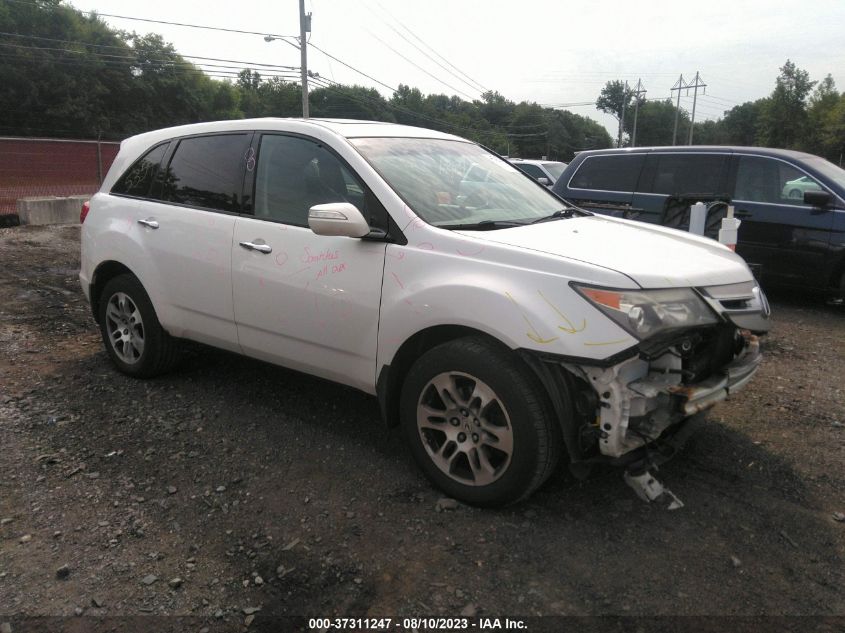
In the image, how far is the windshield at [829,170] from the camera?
718 cm

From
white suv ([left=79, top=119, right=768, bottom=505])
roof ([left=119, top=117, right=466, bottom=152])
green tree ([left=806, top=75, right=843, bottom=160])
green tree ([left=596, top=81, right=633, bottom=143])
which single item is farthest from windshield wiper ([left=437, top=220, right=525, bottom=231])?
green tree ([left=596, top=81, right=633, bottom=143])

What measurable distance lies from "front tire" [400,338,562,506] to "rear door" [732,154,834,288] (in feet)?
18.3

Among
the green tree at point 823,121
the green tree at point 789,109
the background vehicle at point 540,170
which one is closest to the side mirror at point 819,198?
the background vehicle at point 540,170

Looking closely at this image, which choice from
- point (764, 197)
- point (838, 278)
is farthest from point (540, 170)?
point (838, 278)

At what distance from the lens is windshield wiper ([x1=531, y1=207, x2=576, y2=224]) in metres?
3.69

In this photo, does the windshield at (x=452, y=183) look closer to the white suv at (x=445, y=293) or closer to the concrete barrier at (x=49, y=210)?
the white suv at (x=445, y=293)

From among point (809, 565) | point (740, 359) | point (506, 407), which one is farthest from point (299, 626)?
point (740, 359)

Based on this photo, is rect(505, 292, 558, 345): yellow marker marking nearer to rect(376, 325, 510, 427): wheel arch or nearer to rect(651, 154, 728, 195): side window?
rect(376, 325, 510, 427): wheel arch

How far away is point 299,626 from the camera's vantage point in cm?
239

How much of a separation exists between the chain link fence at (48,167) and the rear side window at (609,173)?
12.1 m

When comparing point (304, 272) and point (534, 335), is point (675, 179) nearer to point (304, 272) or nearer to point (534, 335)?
point (304, 272)

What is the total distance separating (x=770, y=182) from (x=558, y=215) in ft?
15.7

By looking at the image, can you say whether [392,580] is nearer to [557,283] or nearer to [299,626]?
[299,626]

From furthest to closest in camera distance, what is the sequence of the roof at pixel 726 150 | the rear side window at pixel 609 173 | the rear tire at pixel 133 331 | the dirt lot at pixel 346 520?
the rear side window at pixel 609 173
the roof at pixel 726 150
the rear tire at pixel 133 331
the dirt lot at pixel 346 520
